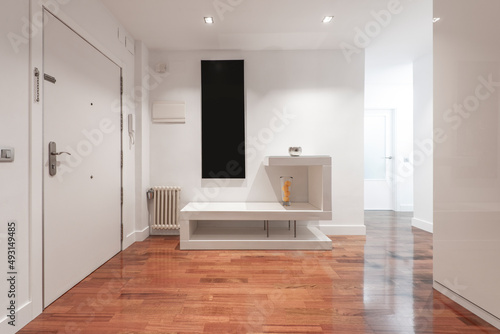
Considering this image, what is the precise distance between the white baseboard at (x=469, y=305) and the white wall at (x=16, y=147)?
2.90 meters

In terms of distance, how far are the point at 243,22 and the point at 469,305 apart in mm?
3306

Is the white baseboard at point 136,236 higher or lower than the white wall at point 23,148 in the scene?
lower

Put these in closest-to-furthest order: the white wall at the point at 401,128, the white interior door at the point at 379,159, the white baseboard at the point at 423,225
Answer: the white baseboard at the point at 423,225
the white wall at the point at 401,128
the white interior door at the point at 379,159

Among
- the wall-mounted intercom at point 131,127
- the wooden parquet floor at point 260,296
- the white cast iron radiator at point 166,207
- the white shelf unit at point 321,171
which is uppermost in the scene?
the wall-mounted intercom at point 131,127

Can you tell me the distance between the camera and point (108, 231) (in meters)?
2.98

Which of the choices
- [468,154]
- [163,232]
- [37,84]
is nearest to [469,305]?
[468,154]

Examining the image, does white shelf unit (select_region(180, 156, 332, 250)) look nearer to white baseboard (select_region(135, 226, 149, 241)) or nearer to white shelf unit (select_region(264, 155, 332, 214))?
white shelf unit (select_region(264, 155, 332, 214))

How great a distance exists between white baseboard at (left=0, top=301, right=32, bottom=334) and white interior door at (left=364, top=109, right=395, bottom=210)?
19.8 feet

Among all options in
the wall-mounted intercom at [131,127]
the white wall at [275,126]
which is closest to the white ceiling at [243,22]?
the white wall at [275,126]

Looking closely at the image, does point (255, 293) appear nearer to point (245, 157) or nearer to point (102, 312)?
point (102, 312)

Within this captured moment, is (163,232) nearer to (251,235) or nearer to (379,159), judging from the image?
(251,235)

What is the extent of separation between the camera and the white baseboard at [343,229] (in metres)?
3.96

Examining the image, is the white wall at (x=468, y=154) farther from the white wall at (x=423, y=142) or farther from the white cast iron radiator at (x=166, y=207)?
the white cast iron radiator at (x=166, y=207)

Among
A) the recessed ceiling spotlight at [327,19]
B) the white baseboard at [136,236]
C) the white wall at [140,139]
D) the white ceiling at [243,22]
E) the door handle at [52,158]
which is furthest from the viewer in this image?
the white wall at [140,139]
